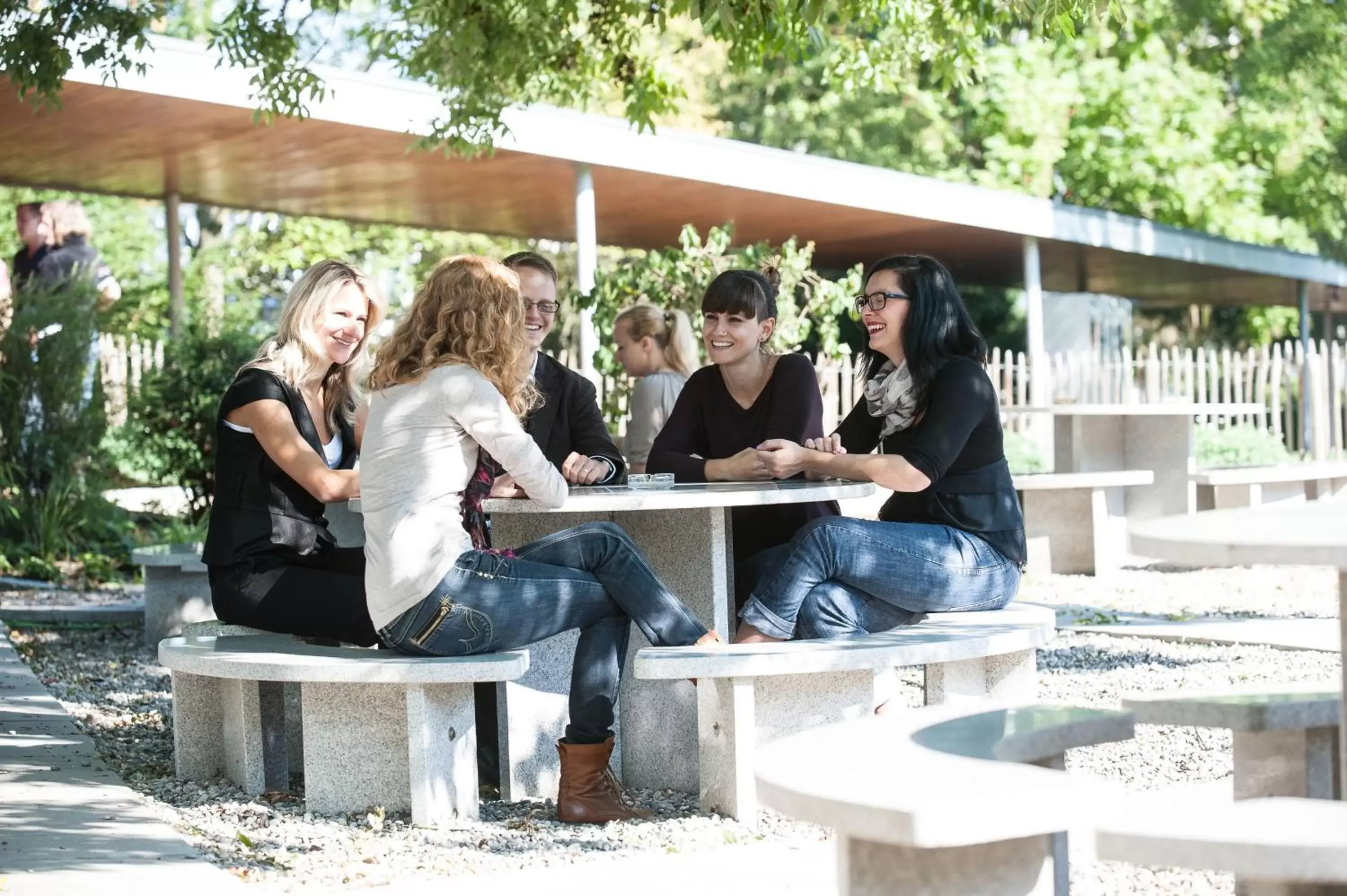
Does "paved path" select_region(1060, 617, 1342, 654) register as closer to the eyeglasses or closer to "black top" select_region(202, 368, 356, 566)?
the eyeglasses

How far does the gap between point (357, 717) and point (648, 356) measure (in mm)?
3882

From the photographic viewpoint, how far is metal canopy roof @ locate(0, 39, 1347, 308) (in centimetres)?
1263

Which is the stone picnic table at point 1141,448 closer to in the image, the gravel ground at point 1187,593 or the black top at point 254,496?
the gravel ground at point 1187,593

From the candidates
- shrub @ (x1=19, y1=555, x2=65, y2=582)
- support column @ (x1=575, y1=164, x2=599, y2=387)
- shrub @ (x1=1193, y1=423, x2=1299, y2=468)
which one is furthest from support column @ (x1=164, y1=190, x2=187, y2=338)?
shrub @ (x1=1193, y1=423, x2=1299, y2=468)

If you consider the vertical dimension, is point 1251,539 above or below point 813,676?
above

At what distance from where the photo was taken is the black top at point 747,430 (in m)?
5.82

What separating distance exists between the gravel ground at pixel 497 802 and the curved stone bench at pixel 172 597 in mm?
175

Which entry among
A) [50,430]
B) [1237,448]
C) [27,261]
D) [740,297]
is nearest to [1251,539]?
[740,297]

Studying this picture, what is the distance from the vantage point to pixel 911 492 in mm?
Result: 5277

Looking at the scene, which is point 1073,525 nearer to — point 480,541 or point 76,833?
point 480,541

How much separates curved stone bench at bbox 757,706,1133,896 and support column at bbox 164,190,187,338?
12.7 meters

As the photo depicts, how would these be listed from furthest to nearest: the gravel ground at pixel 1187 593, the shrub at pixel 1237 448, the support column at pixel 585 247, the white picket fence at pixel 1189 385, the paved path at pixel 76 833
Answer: the white picket fence at pixel 1189 385 < the shrub at pixel 1237 448 < the support column at pixel 585 247 < the gravel ground at pixel 1187 593 < the paved path at pixel 76 833

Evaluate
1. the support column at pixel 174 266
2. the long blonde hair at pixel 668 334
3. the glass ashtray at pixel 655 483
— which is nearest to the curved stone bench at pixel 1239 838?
the glass ashtray at pixel 655 483

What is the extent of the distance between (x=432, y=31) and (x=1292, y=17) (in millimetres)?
22191
